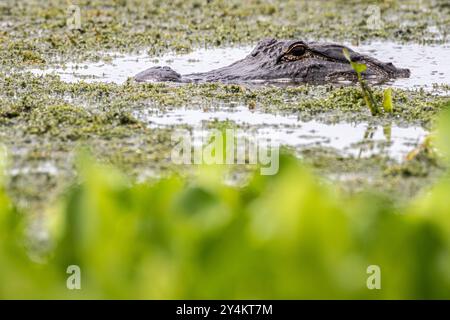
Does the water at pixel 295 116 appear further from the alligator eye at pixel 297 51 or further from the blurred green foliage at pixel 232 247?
the blurred green foliage at pixel 232 247

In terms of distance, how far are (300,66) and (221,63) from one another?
148cm

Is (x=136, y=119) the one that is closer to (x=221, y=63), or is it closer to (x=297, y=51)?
(x=297, y=51)

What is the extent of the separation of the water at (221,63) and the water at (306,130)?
7.36ft

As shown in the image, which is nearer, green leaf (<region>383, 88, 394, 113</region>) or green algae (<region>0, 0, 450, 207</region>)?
green algae (<region>0, 0, 450, 207</region>)

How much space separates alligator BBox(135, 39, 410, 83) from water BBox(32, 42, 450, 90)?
364 millimetres

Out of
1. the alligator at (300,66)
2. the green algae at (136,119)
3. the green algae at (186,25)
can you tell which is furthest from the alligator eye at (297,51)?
the green algae at (186,25)

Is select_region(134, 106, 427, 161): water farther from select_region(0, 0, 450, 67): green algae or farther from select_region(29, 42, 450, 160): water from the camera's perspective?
select_region(0, 0, 450, 67): green algae

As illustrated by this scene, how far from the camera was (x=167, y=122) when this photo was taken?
26.5 ft

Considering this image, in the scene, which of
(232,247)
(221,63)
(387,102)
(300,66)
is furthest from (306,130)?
(232,247)

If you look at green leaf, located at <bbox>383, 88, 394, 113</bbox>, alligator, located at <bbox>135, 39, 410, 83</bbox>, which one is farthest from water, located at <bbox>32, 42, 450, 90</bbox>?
green leaf, located at <bbox>383, 88, 394, 113</bbox>

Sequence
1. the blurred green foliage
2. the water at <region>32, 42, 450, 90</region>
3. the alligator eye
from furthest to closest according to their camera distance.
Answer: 1. the alligator eye
2. the water at <region>32, 42, 450, 90</region>
3. the blurred green foliage

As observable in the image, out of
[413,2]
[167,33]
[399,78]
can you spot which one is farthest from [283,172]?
[413,2]

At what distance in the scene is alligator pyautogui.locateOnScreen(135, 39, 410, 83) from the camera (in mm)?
11234
